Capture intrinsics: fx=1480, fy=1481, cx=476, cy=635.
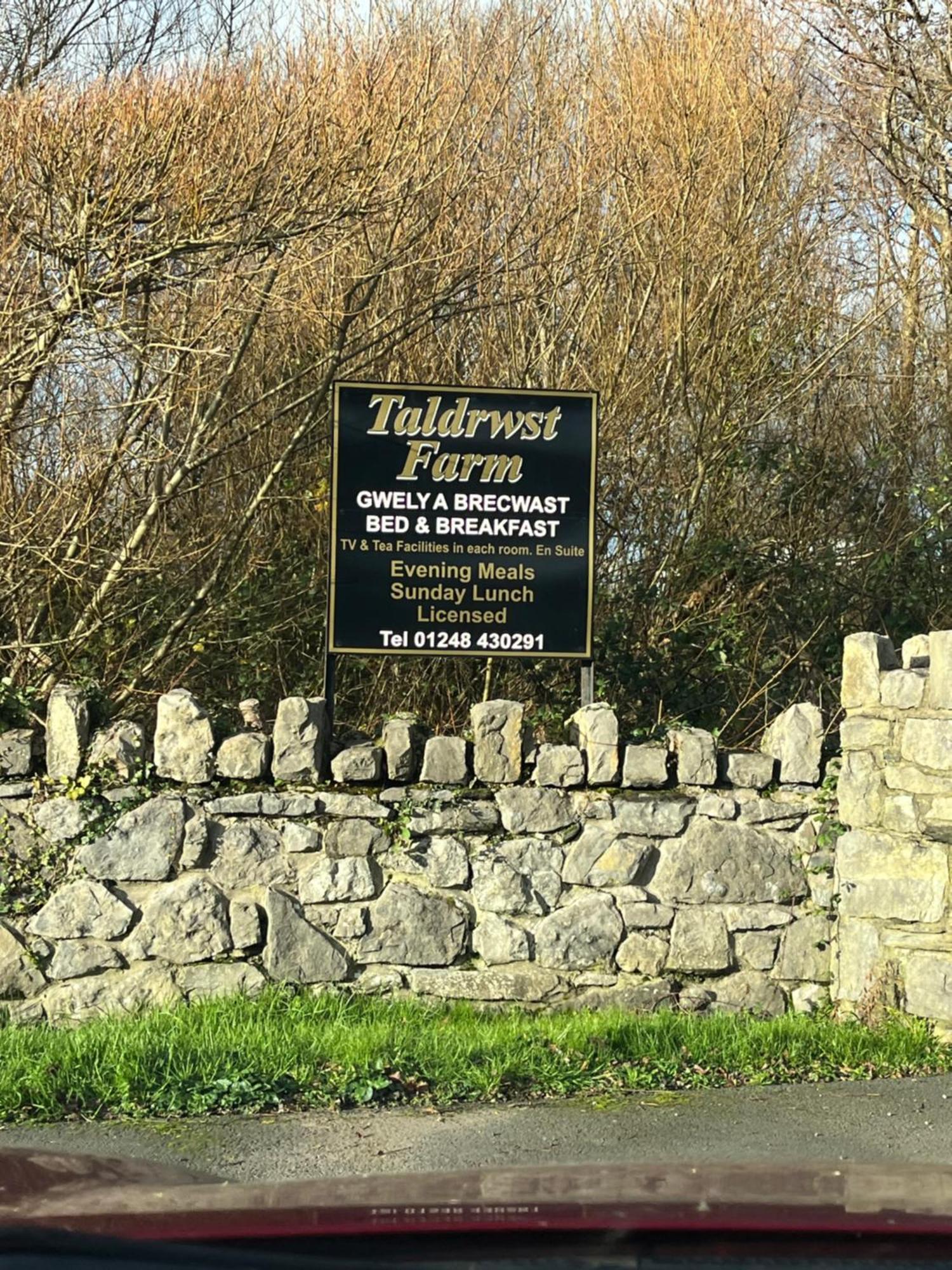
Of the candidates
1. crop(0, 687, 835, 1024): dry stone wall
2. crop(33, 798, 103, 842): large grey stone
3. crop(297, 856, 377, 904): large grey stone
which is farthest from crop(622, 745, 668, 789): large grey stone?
crop(33, 798, 103, 842): large grey stone

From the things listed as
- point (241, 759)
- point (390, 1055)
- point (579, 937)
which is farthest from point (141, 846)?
point (579, 937)

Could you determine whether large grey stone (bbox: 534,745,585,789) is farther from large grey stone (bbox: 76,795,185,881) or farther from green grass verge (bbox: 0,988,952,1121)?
large grey stone (bbox: 76,795,185,881)

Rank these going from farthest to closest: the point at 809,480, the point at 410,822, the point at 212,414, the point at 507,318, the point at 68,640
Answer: the point at 809,480 < the point at 507,318 < the point at 212,414 < the point at 68,640 < the point at 410,822

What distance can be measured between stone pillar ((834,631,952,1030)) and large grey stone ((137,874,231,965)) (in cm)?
317

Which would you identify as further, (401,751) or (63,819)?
(401,751)

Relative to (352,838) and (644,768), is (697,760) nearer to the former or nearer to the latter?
(644,768)

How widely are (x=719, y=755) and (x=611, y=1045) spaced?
1778 millimetres

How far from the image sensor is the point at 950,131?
13234 millimetres

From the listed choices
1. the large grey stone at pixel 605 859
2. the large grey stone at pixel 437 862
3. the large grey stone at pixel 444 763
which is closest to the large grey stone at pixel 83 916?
the large grey stone at pixel 437 862

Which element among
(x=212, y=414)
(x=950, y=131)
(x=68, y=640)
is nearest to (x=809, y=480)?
(x=950, y=131)

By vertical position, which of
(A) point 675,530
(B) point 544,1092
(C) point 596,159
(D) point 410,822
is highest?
(C) point 596,159

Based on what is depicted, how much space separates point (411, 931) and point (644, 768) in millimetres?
1479

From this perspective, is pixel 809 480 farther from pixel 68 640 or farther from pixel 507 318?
pixel 68 640

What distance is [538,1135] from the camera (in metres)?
5.75
